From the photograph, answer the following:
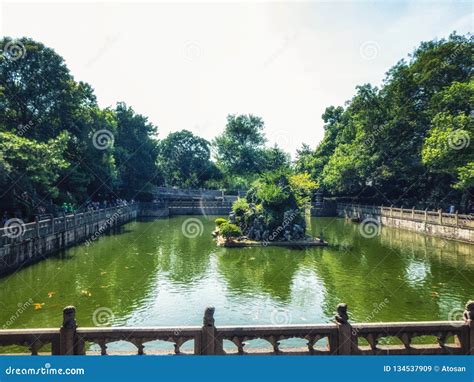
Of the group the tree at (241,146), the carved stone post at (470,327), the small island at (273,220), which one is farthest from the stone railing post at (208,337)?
the tree at (241,146)

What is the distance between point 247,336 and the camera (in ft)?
20.6

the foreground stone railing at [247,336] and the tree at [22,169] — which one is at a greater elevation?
the tree at [22,169]

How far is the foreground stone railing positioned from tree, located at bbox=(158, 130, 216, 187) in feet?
215

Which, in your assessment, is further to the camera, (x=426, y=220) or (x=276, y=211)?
(x=426, y=220)

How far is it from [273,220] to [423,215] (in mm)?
12791

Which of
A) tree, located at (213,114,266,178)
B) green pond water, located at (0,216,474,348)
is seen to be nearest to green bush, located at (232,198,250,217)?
green pond water, located at (0,216,474,348)

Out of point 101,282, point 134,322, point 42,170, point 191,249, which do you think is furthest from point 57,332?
point 191,249

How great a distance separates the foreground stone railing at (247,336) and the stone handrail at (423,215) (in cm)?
1955

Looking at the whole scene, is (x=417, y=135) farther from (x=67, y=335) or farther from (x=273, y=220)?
Result: (x=67, y=335)

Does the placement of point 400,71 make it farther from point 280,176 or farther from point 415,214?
point 280,176

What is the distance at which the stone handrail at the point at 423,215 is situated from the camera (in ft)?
78.4

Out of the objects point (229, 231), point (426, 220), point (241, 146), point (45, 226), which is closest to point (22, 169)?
point (45, 226)

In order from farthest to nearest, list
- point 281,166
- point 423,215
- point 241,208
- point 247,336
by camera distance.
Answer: point 281,166
point 423,215
point 241,208
point 247,336

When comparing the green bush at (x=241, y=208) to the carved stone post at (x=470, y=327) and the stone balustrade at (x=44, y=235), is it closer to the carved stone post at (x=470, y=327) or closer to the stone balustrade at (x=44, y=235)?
the stone balustrade at (x=44, y=235)
